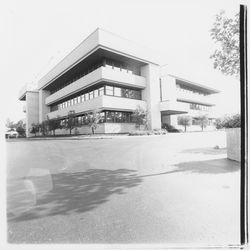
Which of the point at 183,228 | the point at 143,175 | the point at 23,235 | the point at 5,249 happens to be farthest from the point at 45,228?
the point at 143,175

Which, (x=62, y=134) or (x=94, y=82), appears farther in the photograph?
(x=94, y=82)

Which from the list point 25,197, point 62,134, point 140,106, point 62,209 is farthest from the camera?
point 140,106

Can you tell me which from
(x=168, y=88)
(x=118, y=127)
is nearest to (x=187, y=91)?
(x=168, y=88)

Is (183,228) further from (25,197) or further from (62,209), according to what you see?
(25,197)

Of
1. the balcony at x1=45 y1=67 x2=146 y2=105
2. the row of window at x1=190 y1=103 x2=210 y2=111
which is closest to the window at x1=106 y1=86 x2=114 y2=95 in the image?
the balcony at x1=45 y1=67 x2=146 y2=105

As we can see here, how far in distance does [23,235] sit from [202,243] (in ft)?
6.97

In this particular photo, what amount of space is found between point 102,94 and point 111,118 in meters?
3.38

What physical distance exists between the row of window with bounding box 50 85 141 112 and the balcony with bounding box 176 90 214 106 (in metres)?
10.5

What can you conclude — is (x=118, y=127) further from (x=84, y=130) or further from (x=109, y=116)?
(x=84, y=130)

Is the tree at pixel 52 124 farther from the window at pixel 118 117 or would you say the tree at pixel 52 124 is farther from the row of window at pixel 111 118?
the window at pixel 118 117

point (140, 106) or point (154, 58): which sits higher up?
point (154, 58)

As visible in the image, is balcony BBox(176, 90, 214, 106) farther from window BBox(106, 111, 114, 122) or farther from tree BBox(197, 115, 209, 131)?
window BBox(106, 111, 114, 122)

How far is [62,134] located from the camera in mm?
20562

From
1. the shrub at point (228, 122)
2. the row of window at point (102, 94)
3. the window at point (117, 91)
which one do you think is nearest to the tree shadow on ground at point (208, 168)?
the shrub at point (228, 122)
